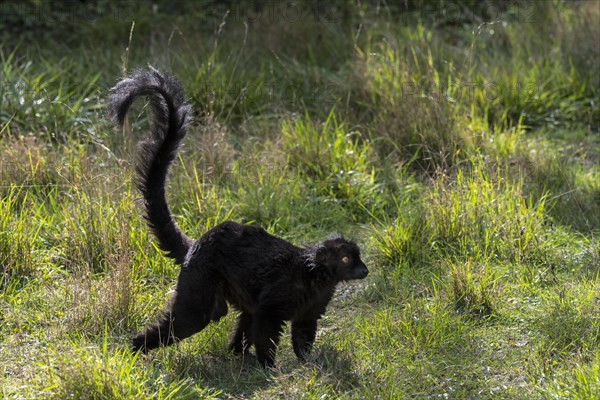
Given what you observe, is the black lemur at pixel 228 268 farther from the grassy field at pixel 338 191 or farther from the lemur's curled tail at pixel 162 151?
the grassy field at pixel 338 191

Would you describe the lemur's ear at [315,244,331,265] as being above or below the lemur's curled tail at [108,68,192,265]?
below

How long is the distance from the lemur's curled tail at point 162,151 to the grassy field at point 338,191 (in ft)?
1.24

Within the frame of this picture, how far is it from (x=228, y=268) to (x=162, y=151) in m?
0.79

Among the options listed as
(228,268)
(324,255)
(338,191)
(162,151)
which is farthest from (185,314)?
(338,191)

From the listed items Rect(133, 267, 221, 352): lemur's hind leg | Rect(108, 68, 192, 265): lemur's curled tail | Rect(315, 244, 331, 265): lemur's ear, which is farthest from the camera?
Rect(108, 68, 192, 265): lemur's curled tail

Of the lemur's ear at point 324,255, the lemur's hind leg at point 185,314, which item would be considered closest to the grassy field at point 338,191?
the lemur's hind leg at point 185,314

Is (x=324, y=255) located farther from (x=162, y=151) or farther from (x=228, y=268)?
(x=162, y=151)

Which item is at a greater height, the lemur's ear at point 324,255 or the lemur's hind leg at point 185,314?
the lemur's ear at point 324,255

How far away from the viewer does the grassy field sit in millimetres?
4941

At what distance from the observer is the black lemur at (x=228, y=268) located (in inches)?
194

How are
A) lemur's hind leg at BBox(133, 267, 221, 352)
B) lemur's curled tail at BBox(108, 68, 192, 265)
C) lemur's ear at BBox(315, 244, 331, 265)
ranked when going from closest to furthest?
lemur's hind leg at BBox(133, 267, 221, 352) → lemur's ear at BBox(315, 244, 331, 265) → lemur's curled tail at BBox(108, 68, 192, 265)

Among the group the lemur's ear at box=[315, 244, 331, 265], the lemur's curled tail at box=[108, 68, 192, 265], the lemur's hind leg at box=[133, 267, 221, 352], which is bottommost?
the lemur's hind leg at box=[133, 267, 221, 352]

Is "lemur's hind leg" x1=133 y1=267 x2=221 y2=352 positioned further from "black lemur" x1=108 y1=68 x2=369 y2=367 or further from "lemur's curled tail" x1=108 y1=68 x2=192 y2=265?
"lemur's curled tail" x1=108 y1=68 x2=192 y2=265

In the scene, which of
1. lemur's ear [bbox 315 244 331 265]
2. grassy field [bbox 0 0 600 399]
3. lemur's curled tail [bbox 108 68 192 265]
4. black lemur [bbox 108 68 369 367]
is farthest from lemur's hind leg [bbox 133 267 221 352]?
lemur's ear [bbox 315 244 331 265]
